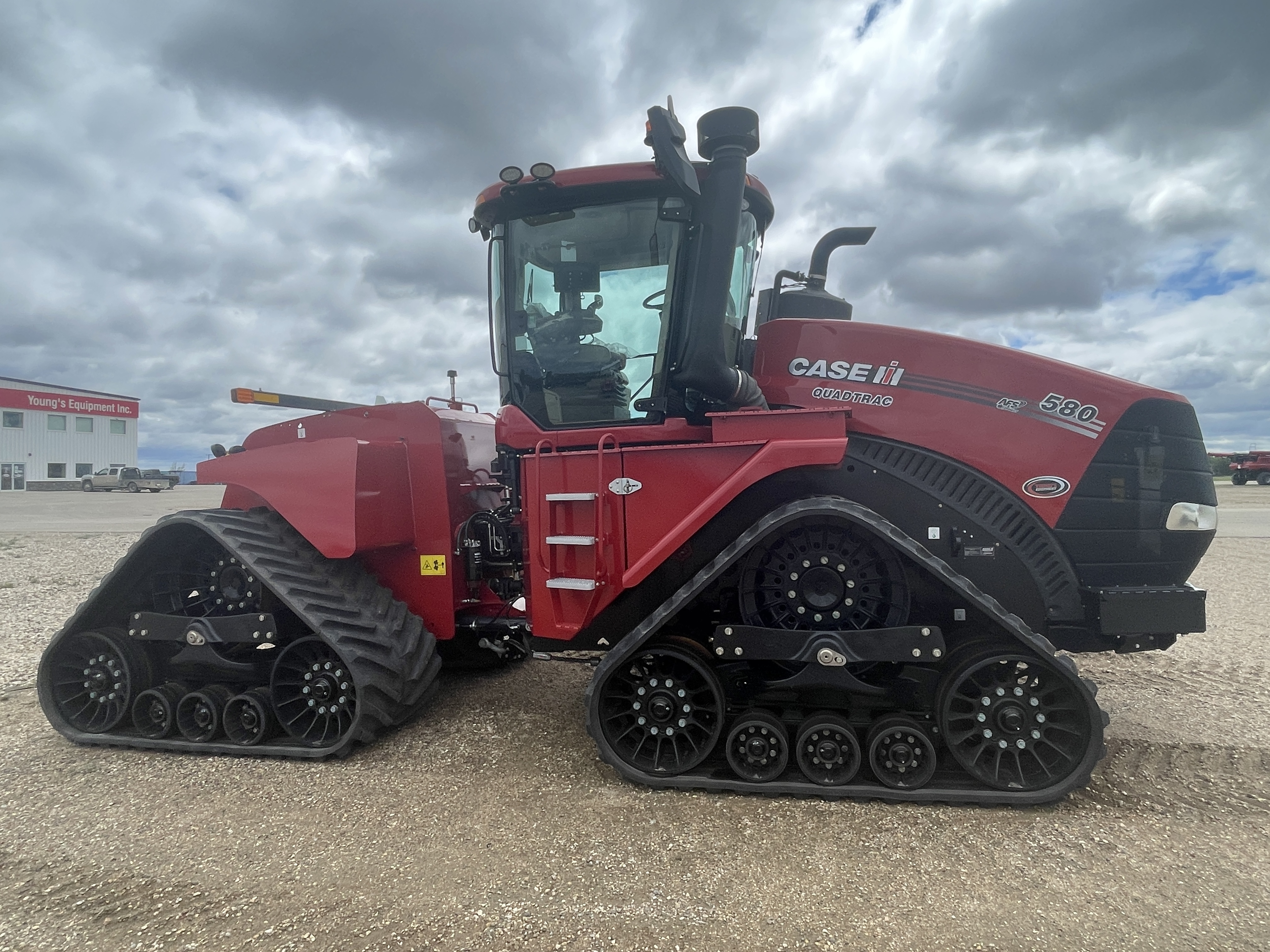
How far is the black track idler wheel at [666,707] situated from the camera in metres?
3.66

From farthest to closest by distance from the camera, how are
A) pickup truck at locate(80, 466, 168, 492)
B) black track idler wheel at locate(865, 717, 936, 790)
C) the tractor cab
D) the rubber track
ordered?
1. pickup truck at locate(80, 466, 168, 492)
2. the rubber track
3. the tractor cab
4. black track idler wheel at locate(865, 717, 936, 790)

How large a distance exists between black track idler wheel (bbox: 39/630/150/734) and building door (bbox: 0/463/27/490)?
179 ft

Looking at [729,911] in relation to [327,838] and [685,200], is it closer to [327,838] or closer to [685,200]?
[327,838]

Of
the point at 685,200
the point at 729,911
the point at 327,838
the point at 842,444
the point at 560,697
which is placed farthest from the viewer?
the point at 560,697

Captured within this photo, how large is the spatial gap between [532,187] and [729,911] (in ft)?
11.8

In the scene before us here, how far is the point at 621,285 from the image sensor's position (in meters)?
4.18

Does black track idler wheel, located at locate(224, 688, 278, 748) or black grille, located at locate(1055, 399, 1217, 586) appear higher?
black grille, located at locate(1055, 399, 1217, 586)

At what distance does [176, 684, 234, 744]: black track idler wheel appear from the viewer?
430 cm

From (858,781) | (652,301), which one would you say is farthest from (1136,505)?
(652,301)

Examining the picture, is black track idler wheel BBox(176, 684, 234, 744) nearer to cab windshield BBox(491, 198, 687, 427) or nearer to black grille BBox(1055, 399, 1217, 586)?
cab windshield BBox(491, 198, 687, 427)

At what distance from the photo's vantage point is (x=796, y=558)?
3604 mm

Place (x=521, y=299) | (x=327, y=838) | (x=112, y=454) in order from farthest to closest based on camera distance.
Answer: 1. (x=112, y=454)
2. (x=521, y=299)
3. (x=327, y=838)

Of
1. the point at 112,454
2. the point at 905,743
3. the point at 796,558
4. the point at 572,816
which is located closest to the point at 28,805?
the point at 572,816

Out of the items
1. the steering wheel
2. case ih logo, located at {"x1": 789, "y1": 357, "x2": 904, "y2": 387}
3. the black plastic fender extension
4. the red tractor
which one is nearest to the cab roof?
the steering wheel
